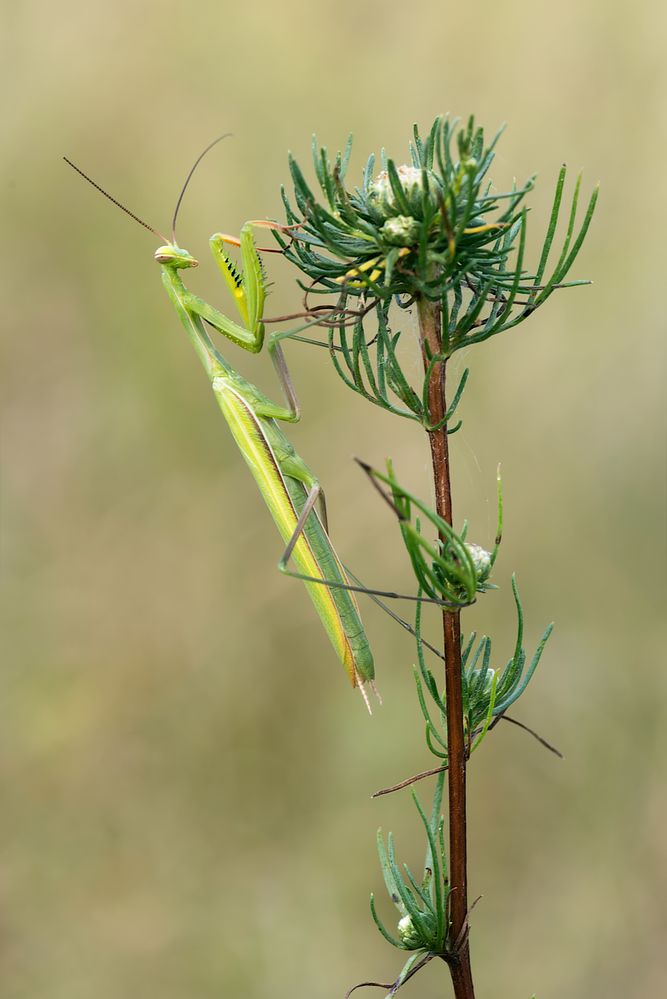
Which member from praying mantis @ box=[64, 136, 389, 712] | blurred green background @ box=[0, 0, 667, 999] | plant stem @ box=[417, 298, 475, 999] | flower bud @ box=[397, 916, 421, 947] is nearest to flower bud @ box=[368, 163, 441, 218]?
plant stem @ box=[417, 298, 475, 999]

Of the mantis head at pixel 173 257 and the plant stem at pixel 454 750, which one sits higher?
the mantis head at pixel 173 257

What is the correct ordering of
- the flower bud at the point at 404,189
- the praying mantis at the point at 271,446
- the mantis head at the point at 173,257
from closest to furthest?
1. the flower bud at the point at 404,189
2. the praying mantis at the point at 271,446
3. the mantis head at the point at 173,257

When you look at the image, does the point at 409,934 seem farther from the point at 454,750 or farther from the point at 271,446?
the point at 271,446

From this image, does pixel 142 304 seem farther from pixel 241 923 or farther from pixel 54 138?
pixel 241 923

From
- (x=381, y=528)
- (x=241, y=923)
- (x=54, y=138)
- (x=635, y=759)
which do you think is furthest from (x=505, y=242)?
(x=54, y=138)

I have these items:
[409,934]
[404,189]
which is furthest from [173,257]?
[409,934]

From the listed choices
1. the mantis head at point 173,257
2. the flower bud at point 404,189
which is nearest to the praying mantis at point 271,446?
the mantis head at point 173,257

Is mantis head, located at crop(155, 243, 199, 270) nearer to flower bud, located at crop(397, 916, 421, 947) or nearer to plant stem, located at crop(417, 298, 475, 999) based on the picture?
plant stem, located at crop(417, 298, 475, 999)

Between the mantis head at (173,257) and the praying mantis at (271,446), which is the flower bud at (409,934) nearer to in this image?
the praying mantis at (271,446)
